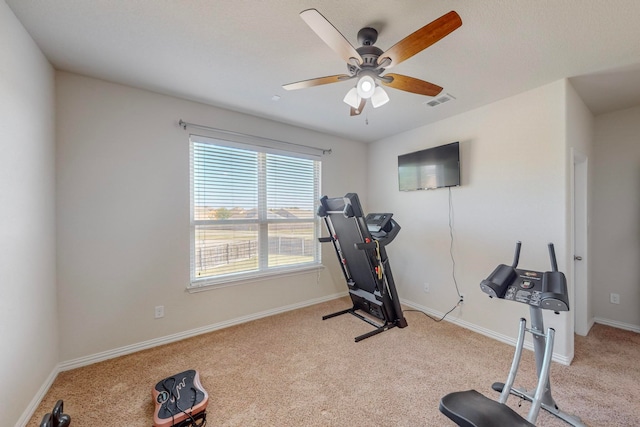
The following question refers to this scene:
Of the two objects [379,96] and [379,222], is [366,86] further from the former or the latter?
[379,222]

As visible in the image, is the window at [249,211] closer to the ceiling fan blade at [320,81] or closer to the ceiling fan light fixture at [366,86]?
the ceiling fan blade at [320,81]

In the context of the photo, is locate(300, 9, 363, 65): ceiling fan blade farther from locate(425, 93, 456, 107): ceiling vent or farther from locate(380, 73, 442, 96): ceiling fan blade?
locate(425, 93, 456, 107): ceiling vent

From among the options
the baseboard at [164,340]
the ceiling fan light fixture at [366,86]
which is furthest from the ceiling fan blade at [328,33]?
the baseboard at [164,340]

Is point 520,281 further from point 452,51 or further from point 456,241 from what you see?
point 452,51

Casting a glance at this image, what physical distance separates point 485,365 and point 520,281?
1029 millimetres

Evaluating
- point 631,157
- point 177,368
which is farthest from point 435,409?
point 631,157

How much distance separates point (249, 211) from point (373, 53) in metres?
2.30

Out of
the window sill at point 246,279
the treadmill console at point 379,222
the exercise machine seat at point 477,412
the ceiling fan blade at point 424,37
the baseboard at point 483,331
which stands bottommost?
the baseboard at point 483,331

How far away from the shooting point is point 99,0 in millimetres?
1489

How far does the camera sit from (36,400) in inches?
72.1

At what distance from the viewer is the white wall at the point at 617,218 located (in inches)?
114

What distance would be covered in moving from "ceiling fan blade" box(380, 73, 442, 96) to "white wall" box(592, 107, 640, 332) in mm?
2812

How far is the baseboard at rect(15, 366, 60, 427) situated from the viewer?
1.66 m

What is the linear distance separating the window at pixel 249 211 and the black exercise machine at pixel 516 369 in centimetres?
243
